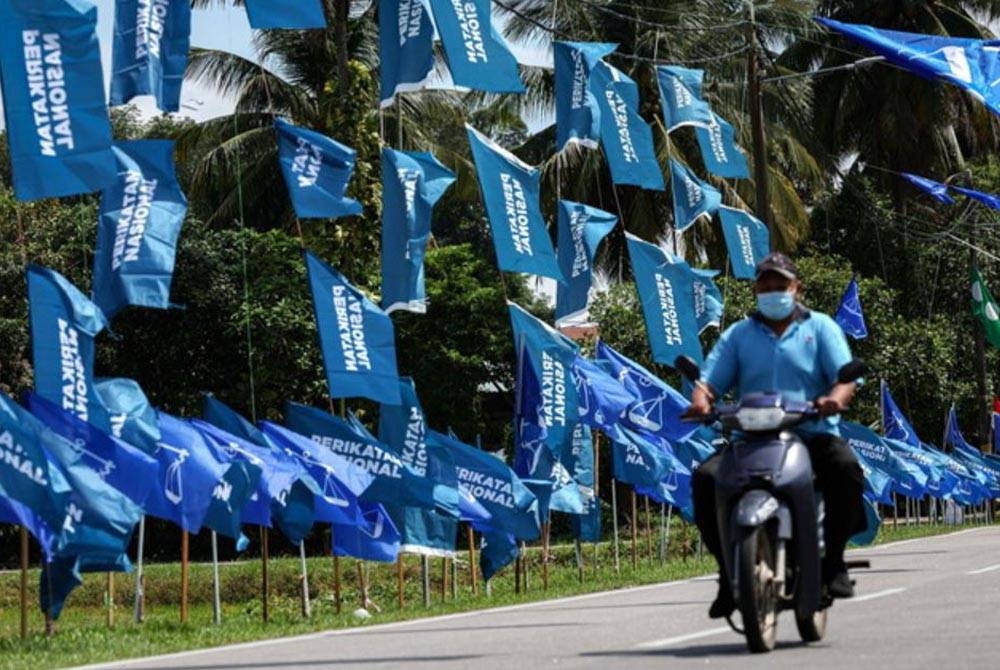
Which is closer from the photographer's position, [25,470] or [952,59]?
[25,470]

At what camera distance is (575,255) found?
26594 mm

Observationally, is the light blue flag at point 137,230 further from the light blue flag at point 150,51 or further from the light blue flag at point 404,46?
the light blue flag at point 404,46

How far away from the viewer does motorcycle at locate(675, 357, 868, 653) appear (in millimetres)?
10016

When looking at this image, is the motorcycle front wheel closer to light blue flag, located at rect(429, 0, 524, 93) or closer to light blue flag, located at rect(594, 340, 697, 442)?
light blue flag, located at rect(429, 0, 524, 93)

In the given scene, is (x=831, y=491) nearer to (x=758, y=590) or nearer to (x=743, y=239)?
(x=758, y=590)

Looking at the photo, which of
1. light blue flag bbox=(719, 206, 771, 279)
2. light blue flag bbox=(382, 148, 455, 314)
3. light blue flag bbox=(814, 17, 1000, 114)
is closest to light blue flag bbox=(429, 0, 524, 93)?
light blue flag bbox=(382, 148, 455, 314)

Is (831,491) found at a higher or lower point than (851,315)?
lower

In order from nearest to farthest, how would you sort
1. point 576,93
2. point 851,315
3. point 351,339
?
point 351,339
point 576,93
point 851,315

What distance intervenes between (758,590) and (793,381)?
1174 millimetres

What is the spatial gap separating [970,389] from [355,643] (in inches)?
1943

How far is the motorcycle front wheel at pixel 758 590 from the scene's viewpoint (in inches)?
391

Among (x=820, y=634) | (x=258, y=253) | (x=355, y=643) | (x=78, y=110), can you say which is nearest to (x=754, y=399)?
(x=820, y=634)

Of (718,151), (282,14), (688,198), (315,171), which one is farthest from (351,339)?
(688,198)

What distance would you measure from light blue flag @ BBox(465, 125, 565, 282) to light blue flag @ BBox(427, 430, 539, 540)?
77.4 inches
